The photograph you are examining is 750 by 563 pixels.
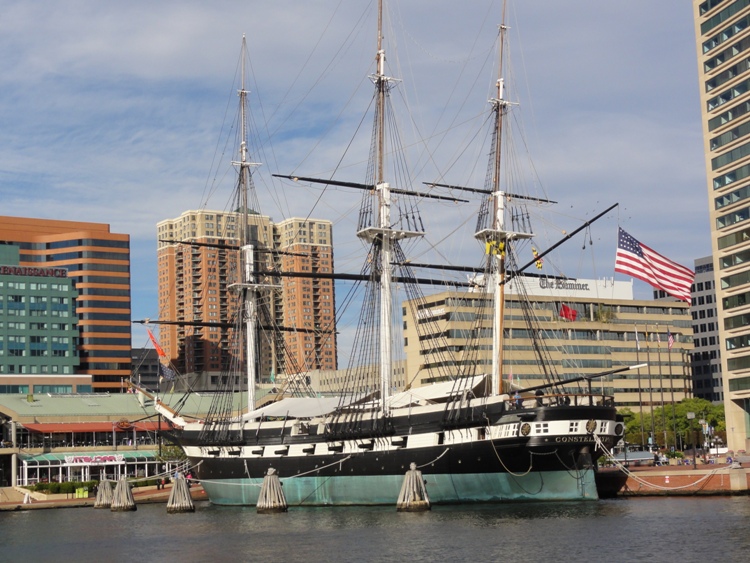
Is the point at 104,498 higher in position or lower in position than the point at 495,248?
lower

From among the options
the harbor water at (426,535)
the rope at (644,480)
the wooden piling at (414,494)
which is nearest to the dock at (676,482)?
the rope at (644,480)

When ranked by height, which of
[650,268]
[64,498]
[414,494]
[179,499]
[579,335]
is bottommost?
[64,498]

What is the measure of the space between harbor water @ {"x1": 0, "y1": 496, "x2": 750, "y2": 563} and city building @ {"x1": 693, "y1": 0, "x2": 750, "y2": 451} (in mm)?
48215

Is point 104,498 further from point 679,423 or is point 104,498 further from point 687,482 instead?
point 679,423

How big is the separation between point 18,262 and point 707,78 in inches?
4836

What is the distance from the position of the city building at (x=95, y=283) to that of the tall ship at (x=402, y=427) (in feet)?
339

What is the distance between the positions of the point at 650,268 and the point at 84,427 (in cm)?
6854

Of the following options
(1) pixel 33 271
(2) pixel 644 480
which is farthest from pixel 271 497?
(1) pixel 33 271

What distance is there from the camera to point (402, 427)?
220 feet

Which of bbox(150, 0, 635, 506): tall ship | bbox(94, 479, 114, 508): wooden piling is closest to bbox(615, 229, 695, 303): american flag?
bbox(150, 0, 635, 506): tall ship

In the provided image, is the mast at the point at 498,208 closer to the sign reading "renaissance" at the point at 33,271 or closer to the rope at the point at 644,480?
the rope at the point at 644,480

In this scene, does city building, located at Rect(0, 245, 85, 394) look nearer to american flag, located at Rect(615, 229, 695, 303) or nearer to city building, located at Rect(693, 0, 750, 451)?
city building, located at Rect(693, 0, 750, 451)

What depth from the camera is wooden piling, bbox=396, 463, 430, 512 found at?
59.3 meters

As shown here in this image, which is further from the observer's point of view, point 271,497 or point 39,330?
point 39,330
